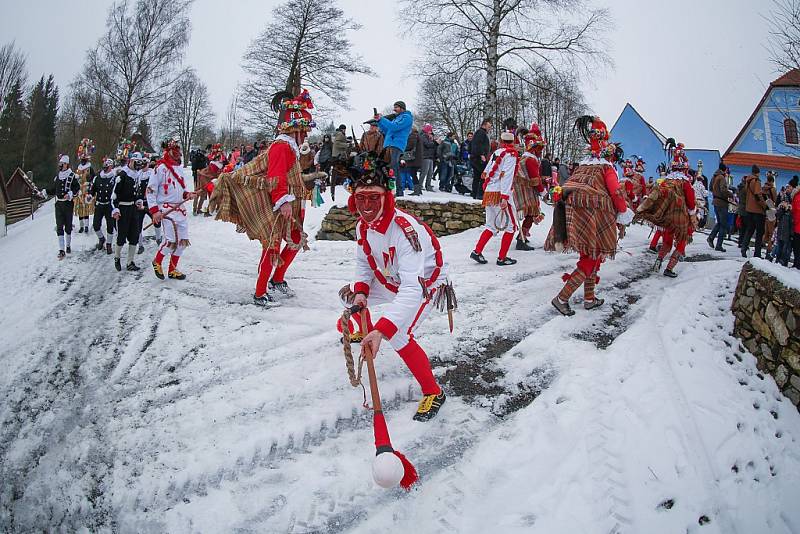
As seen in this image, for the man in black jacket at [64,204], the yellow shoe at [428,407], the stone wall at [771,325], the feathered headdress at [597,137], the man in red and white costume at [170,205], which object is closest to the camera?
the yellow shoe at [428,407]

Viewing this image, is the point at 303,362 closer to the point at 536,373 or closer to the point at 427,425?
the point at 427,425

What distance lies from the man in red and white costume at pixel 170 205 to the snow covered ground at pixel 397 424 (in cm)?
118

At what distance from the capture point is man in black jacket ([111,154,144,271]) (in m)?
8.10

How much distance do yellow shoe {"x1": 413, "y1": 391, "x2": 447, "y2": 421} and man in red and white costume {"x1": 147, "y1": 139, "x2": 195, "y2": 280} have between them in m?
5.04

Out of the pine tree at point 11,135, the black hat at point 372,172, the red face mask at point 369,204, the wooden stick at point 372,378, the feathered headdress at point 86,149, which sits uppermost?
the pine tree at point 11,135

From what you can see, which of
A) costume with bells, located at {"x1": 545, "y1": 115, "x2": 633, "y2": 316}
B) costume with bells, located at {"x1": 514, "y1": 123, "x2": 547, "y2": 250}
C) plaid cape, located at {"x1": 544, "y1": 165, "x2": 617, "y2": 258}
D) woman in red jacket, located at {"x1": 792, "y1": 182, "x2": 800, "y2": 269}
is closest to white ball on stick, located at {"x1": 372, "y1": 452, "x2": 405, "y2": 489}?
costume with bells, located at {"x1": 545, "y1": 115, "x2": 633, "y2": 316}

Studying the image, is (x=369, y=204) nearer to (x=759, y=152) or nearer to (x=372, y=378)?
(x=372, y=378)

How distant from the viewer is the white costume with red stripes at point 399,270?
3.39 m

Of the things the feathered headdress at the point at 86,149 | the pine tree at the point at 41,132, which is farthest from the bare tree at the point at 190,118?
the feathered headdress at the point at 86,149

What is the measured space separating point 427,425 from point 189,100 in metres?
48.9

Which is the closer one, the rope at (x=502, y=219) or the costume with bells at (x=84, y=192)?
the rope at (x=502, y=219)

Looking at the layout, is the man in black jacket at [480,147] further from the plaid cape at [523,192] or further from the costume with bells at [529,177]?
the plaid cape at [523,192]

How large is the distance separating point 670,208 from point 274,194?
6174 millimetres

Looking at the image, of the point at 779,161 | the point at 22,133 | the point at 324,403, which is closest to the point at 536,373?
the point at 324,403
